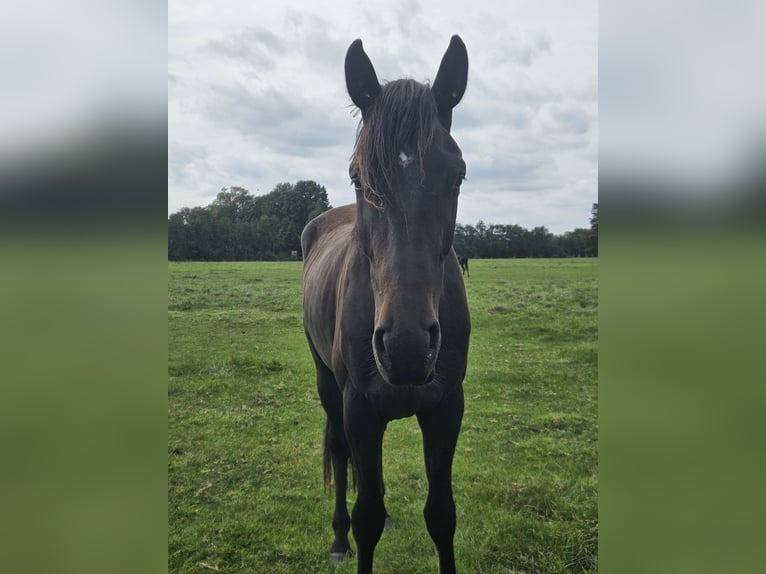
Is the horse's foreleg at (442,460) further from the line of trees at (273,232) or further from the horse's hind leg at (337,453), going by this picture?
the line of trees at (273,232)

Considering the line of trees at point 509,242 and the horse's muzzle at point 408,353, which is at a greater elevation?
the line of trees at point 509,242

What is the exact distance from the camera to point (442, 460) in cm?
267

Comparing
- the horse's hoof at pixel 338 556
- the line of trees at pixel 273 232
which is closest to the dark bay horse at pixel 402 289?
the horse's hoof at pixel 338 556

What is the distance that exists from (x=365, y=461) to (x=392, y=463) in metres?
2.52

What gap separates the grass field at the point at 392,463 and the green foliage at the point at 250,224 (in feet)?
7.47

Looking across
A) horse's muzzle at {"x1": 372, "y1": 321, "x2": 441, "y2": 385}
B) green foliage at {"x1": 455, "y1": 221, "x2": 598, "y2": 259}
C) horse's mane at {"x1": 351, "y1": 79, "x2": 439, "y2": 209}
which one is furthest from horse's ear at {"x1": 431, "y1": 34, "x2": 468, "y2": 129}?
green foliage at {"x1": 455, "y1": 221, "x2": 598, "y2": 259}

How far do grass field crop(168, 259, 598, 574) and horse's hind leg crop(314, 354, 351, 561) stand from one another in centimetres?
17

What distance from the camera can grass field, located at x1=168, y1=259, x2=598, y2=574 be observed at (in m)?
3.48

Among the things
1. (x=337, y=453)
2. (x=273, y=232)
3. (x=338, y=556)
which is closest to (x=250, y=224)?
(x=273, y=232)

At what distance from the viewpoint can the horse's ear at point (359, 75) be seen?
2330mm

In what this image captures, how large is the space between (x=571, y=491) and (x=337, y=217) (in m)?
3.72

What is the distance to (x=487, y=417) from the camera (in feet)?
20.1
